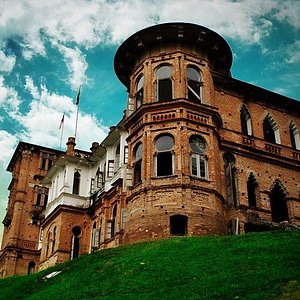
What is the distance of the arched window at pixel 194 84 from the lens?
97.9 feet

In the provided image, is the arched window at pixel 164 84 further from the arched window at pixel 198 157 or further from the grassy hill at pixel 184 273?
the grassy hill at pixel 184 273

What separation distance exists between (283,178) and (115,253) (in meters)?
14.1

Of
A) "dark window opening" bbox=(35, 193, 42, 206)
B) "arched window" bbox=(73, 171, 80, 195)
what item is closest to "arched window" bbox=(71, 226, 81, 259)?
"arched window" bbox=(73, 171, 80, 195)

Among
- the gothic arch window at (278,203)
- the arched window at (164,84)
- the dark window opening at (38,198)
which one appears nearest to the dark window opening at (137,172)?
the arched window at (164,84)

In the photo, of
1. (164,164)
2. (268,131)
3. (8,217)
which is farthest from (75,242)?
(268,131)

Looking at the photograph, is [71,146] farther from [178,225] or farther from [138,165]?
[178,225]

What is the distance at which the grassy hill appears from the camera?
13.8m

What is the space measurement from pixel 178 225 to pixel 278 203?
8.09 m

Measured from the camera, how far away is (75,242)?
37.1 m

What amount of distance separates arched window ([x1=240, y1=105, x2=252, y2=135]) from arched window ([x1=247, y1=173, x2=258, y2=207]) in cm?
334

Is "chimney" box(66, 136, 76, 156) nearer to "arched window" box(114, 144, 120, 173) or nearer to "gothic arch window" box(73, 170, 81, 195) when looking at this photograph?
"gothic arch window" box(73, 170, 81, 195)

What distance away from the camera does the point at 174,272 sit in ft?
53.2

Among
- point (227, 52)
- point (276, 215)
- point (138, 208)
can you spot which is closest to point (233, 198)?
point (276, 215)

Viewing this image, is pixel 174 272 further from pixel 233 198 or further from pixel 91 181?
pixel 91 181
